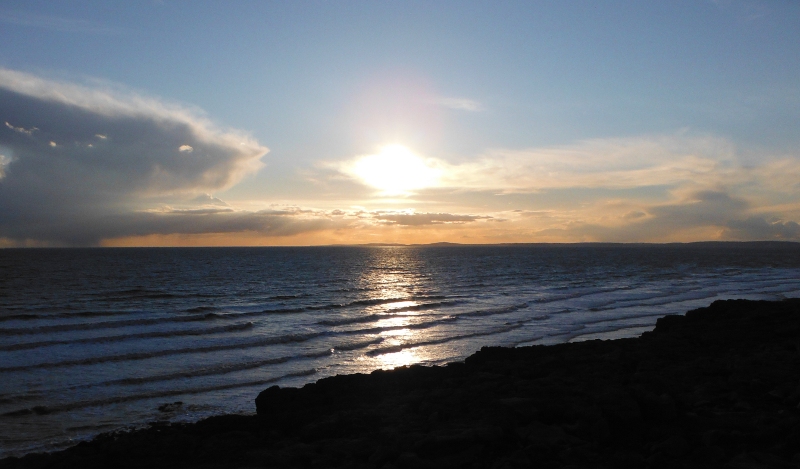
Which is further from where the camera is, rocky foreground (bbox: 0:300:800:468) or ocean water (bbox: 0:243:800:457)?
ocean water (bbox: 0:243:800:457)

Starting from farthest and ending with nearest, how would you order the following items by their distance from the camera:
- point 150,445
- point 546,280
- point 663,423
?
point 546,280, point 150,445, point 663,423

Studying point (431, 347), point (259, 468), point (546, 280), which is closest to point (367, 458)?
point (259, 468)

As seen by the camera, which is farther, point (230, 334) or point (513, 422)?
point (230, 334)

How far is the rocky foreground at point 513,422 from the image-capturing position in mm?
7090

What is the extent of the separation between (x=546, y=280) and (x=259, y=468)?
48.6m

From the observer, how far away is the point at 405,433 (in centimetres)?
811

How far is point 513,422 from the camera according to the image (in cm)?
804

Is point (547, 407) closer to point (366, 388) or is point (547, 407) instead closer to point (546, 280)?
point (366, 388)

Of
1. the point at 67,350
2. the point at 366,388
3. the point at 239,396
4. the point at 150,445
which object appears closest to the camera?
the point at 150,445

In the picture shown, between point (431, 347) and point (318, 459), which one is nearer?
point (318, 459)

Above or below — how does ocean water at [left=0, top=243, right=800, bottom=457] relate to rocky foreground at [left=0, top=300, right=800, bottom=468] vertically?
below

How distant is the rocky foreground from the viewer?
709 centimetres

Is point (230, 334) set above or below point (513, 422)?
below

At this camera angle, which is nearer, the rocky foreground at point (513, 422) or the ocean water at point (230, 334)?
the rocky foreground at point (513, 422)
